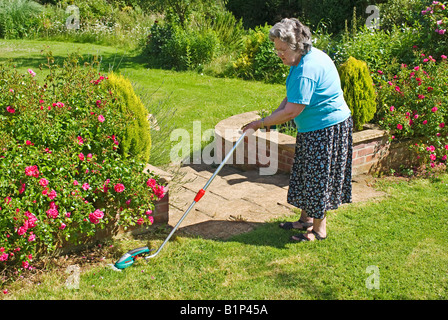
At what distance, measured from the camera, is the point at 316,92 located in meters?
3.73

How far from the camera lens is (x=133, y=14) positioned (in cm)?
1541

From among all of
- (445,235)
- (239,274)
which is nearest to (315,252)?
(239,274)

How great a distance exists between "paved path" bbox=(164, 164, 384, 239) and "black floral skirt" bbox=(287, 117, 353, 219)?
0.65 meters

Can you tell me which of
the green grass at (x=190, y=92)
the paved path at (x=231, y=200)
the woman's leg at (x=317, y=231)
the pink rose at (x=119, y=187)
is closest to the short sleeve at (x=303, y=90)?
the woman's leg at (x=317, y=231)

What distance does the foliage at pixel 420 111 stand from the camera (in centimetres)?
558

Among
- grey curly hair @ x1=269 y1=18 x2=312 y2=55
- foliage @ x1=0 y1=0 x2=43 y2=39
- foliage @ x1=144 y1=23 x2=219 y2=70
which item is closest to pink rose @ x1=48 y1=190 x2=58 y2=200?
grey curly hair @ x1=269 y1=18 x2=312 y2=55

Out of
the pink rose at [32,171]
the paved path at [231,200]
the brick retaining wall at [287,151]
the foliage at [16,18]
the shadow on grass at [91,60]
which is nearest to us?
the pink rose at [32,171]

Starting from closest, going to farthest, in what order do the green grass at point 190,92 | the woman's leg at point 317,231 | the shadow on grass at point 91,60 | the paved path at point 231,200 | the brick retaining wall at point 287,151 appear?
the woman's leg at point 317,231
the paved path at point 231,200
the brick retaining wall at point 287,151
the green grass at point 190,92
the shadow on grass at point 91,60

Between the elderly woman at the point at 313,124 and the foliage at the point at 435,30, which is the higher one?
the foliage at the point at 435,30

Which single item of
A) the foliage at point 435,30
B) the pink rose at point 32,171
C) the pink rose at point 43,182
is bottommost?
the pink rose at point 43,182

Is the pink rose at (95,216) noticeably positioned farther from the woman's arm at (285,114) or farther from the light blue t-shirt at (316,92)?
the light blue t-shirt at (316,92)

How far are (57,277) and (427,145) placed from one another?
439 centimetres

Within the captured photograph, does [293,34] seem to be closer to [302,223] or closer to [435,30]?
[302,223]

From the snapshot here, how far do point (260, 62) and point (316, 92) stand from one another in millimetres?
6351
